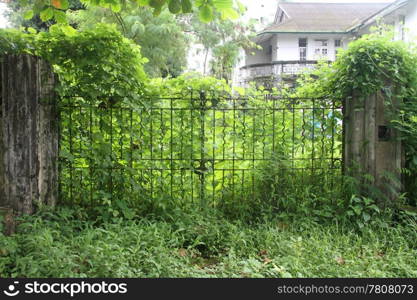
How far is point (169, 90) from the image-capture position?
15.3ft

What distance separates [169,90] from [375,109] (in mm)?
2464

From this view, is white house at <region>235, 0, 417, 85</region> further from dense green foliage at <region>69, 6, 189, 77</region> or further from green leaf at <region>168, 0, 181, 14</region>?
green leaf at <region>168, 0, 181, 14</region>

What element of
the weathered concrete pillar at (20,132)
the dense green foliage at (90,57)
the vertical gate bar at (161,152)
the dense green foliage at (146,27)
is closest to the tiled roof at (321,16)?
the dense green foliage at (146,27)

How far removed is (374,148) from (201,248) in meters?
2.37

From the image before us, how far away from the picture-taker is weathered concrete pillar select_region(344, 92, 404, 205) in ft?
15.1

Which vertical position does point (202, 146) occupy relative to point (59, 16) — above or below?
below

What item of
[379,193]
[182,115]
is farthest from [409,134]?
[182,115]

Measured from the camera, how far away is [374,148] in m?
4.63

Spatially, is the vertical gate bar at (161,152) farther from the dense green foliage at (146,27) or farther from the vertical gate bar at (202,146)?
the dense green foliage at (146,27)

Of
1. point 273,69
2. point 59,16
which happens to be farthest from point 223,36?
point 59,16

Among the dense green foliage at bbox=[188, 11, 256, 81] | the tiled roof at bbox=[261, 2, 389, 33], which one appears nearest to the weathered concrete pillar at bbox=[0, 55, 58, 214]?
the dense green foliage at bbox=[188, 11, 256, 81]

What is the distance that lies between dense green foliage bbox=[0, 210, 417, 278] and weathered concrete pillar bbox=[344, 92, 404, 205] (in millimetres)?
529

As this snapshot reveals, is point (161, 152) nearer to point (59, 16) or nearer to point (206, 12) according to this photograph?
point (59, 16)

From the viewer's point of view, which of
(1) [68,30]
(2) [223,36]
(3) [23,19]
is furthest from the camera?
(2) [223,36]
